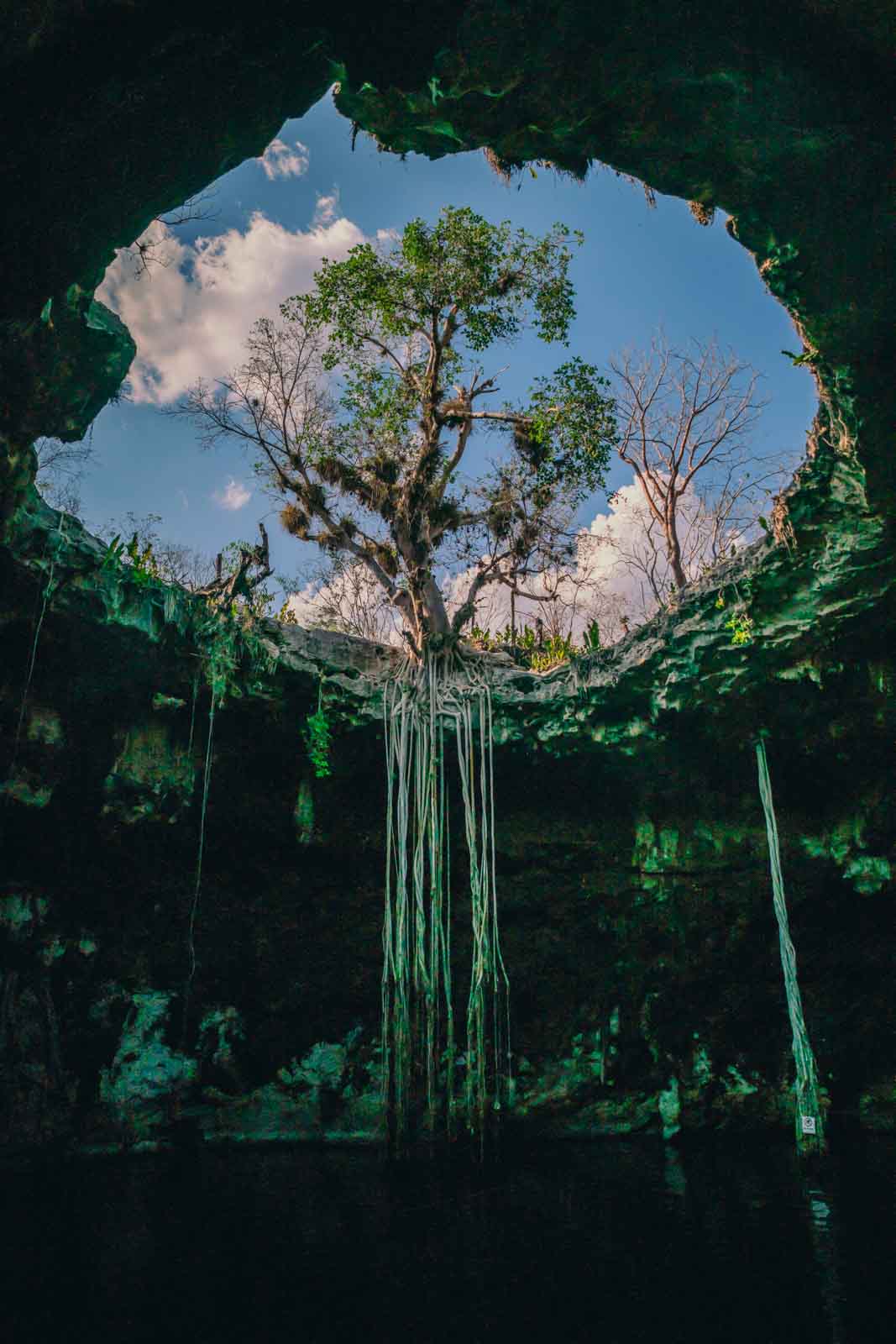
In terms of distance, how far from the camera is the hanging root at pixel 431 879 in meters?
6.08

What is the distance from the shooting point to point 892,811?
260 inches

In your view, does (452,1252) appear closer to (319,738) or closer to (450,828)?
(450,828)

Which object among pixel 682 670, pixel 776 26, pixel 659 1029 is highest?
pixel 776 26

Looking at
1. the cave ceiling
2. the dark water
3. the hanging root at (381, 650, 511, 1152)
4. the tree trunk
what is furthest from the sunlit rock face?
the tree trunk

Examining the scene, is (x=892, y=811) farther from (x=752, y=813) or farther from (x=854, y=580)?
(x=854, y=580)

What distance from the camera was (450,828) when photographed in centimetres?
702

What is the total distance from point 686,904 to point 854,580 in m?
3.54

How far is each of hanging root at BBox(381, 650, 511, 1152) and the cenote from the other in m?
0.05

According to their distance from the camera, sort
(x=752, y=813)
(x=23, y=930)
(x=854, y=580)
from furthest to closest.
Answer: (x=752, y=813) < (x=23, y=930) < (x=854, y=580)

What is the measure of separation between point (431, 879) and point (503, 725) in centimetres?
153

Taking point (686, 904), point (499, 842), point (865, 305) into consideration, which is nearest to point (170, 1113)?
point (499, 842)

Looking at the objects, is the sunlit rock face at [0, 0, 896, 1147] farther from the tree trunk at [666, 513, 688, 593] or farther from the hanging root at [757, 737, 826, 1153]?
the tree trunk at [666, 513, 688, 593]

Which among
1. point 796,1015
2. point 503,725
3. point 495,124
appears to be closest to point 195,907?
point 503,725

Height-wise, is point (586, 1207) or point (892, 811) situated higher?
point (892, 811)
